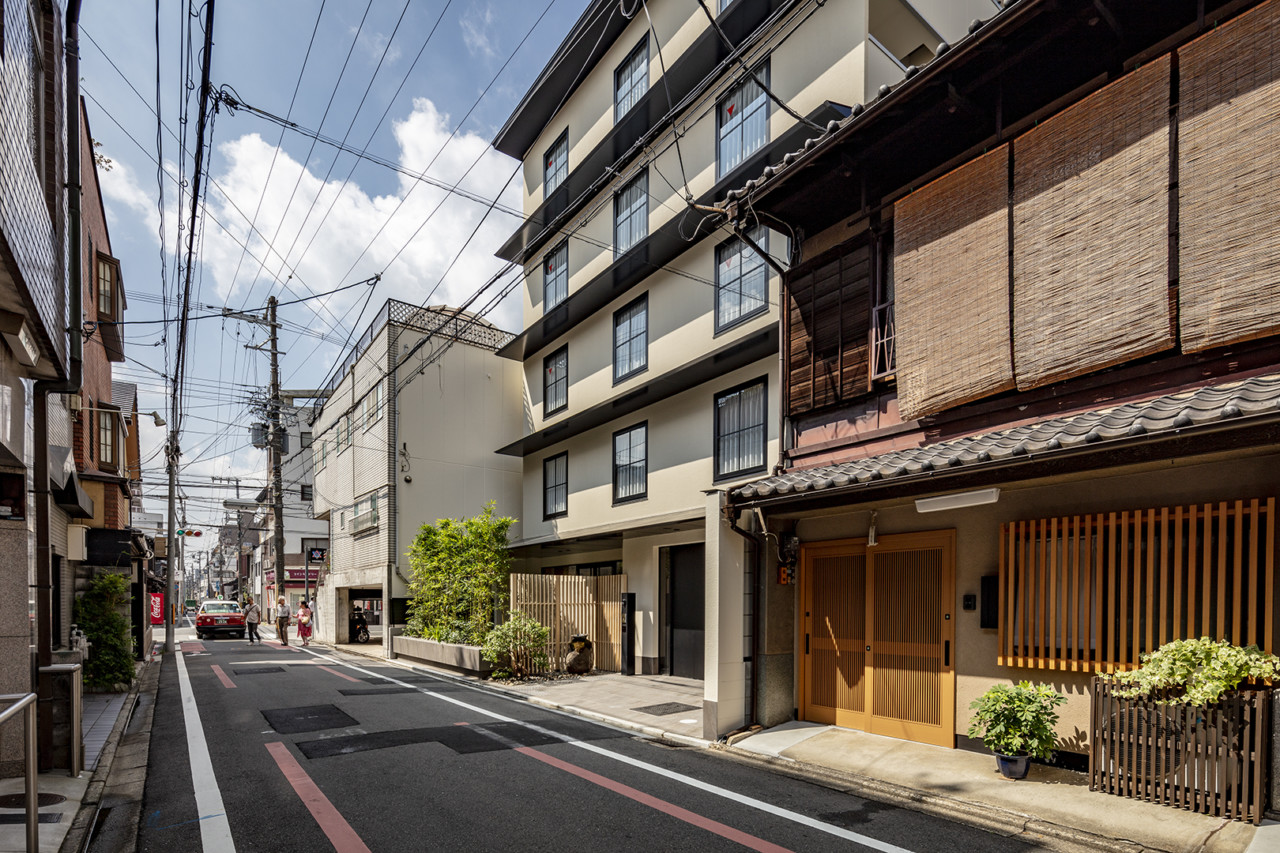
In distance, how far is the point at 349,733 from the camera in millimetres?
9680

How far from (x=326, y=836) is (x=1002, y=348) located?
7.95 m

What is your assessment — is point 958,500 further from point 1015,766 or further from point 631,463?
point 631,463

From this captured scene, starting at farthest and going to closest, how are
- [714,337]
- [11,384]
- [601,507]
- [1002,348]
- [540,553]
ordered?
1. [540,553]
2. [601,507]
3. [714,337]
4. [1002,348]
5. [11,384]

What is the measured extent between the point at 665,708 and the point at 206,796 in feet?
22.9

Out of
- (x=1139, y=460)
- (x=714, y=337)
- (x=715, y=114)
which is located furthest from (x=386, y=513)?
(x=1139, y=460)

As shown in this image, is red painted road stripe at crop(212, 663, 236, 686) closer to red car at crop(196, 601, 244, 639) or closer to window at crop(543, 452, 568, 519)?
window at crop(543, 452, 568, 519)

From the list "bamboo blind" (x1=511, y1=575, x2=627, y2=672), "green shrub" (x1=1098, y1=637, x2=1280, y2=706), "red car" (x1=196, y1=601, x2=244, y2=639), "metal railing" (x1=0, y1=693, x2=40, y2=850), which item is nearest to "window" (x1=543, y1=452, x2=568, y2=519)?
"bamboo blind" (x1=511, y1=575, x2=627, y2=672)

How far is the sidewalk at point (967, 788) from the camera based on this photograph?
5.48 meters

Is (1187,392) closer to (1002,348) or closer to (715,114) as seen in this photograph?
(1002,348)

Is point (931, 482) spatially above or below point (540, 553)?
above

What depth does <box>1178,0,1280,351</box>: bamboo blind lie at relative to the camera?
19.4 feet

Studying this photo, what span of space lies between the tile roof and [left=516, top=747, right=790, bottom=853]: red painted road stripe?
143 inches

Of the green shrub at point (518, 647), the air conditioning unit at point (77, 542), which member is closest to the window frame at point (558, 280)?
the green shrub at point (518, 647)

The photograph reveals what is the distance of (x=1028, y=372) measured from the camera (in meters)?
7.66
